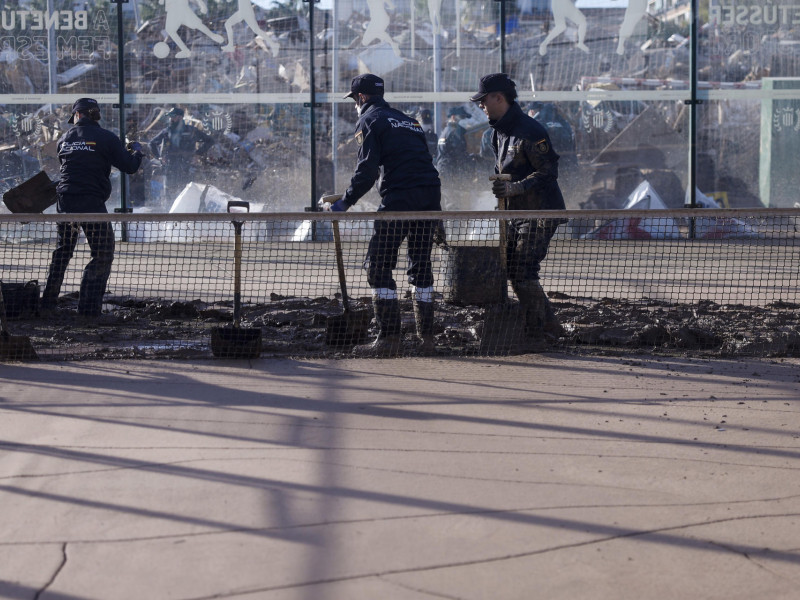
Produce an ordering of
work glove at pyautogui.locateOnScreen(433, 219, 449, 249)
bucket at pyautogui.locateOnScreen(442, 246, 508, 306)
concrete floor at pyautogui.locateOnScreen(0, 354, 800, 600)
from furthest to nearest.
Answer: bucket at pyautogui.locateOnScreen(442, 246, 508, 306) → work glove at pyautogui.locateOnScreen(433, 219, 449, 249) → concrete floor at pyautogui.locateOnScreen(0, 354, 800, 600)

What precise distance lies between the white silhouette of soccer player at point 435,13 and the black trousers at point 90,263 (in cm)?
856

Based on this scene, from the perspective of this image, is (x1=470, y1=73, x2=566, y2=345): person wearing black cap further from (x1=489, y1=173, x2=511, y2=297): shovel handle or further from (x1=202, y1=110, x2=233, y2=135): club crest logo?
(x1=202, y1=110, x2=233, y2=135): club crest logo

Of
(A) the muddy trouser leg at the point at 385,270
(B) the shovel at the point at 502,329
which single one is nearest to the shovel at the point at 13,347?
(A) the muddy trouser leg at the point at 385,270

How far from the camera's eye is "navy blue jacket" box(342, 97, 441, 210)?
23.0 feet

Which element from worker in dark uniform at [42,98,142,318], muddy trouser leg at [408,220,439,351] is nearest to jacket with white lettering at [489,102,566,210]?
muddy trouser leg at [408,220,439,351]

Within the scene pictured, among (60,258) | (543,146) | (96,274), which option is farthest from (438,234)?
(60,258)

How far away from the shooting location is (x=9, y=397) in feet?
18.9

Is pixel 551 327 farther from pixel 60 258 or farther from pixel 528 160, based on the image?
pixel 60 258

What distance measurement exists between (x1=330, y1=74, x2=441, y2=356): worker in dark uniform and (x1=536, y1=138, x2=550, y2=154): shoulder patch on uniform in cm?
79

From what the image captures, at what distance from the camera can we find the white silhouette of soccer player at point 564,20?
1587 centimetres

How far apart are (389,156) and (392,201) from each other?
32 cm

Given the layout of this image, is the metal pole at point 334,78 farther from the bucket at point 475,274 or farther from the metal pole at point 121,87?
the bucket at point 475,274

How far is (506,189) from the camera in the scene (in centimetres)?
722

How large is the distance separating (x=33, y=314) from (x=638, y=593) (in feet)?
22.0
